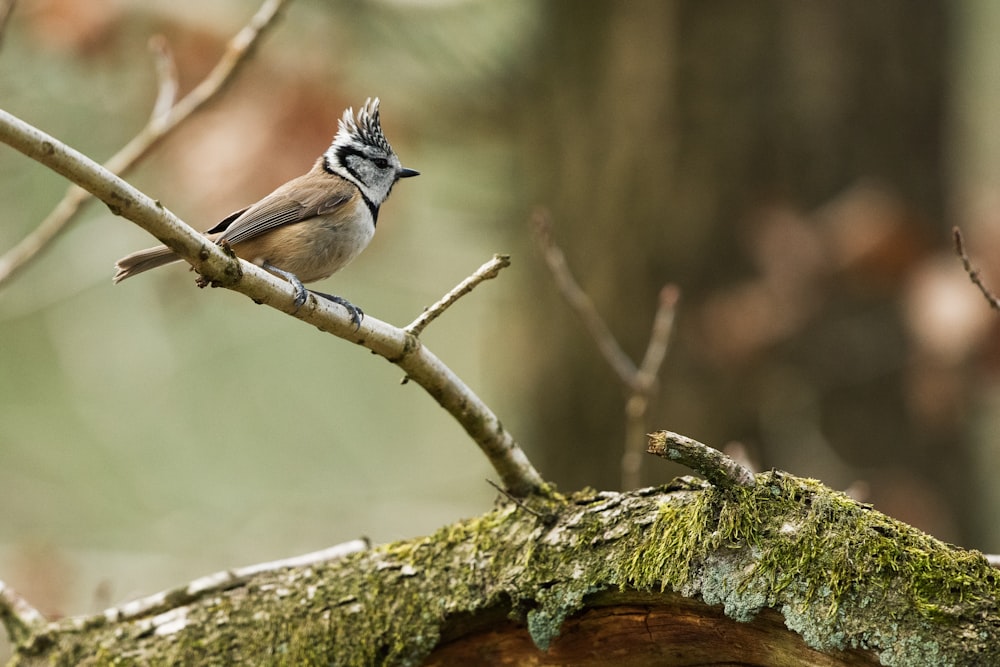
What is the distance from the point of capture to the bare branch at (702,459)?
6.43 feet

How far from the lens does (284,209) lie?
360 centimetres

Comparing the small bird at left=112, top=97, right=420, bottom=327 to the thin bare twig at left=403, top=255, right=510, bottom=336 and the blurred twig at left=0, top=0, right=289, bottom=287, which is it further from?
the thin bare twig at left=403, top=255, right=510, bottom=336

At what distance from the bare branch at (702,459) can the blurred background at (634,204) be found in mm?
2304

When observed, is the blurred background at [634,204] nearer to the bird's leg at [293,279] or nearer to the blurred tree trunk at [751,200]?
the blurred tree trunk at [751,200]

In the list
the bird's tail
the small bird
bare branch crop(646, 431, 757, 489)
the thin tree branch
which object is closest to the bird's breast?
the small bird

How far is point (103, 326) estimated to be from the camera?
812 cm

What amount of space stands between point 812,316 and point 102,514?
11051mm

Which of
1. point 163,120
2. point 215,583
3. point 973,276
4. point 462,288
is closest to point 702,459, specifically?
point 462,288

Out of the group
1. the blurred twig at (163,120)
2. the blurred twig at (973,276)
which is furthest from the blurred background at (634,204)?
the blurred twig at (973,276)

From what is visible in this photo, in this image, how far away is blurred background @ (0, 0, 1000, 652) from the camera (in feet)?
16.8

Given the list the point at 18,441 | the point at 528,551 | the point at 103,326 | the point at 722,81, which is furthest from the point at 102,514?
the point at 528,551

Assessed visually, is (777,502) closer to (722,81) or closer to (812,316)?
(812,316)

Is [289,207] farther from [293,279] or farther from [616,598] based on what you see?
[616,598]

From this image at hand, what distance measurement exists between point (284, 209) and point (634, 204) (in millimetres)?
2443
